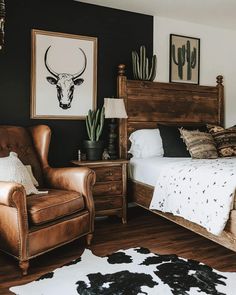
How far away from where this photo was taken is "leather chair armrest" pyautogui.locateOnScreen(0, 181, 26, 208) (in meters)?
2.41

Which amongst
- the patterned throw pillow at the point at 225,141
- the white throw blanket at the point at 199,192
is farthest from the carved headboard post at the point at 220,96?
the white throw blanket at the point at 199,192

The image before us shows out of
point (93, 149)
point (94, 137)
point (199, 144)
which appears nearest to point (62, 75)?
point (94, 137)

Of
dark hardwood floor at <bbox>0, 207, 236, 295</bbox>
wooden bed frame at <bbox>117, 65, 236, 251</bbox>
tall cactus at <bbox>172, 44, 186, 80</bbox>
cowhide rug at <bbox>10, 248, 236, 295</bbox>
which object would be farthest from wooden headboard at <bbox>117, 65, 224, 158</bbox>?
cowhide rug at <bbox>10, 248, 236, 295</bbox>

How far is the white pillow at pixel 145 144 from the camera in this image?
A: 4.04 m

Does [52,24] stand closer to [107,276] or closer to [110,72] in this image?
[110,72]

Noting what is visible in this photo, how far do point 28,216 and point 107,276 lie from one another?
738 mm

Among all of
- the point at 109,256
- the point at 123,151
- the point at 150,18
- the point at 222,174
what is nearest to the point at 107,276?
the point at 109,256

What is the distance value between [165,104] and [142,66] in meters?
0.59

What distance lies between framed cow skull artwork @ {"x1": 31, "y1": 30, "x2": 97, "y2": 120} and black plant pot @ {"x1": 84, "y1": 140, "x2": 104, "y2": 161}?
39 cm

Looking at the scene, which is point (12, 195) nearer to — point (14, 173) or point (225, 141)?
point (14, 173)

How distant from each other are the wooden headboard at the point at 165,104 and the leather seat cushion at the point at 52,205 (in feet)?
4.27

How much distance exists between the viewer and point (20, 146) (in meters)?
3.40

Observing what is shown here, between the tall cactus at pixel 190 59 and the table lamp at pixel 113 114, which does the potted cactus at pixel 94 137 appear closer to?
the table lamp at pixel 113 114

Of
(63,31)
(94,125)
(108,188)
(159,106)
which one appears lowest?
(108,188)
